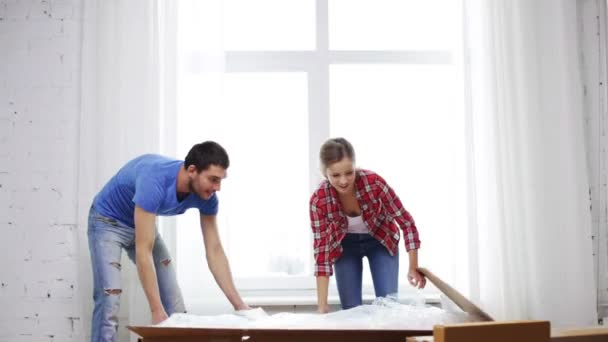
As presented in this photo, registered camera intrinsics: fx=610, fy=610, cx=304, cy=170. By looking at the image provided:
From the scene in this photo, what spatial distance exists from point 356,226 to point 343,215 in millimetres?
91

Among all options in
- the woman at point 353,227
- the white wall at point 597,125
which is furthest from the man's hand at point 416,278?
the white wall at point 597,125

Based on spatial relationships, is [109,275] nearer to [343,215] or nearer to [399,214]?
[343,215]

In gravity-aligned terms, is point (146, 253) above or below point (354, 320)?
above

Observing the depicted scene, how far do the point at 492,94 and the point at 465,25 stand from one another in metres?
0.39

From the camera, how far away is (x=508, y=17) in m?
3.08

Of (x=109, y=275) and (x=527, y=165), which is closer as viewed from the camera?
(x=109, y=275)

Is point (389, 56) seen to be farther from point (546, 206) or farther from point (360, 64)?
point (546, 206)

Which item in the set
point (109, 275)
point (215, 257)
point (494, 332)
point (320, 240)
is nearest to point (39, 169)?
point (109, 275)

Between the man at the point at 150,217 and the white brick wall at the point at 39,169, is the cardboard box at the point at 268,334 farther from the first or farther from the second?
the white brick wall at the point at 39,169

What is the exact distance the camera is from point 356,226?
254 cm

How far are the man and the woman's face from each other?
0.44 meters

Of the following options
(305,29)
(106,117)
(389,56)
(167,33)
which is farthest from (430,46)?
(106,117)

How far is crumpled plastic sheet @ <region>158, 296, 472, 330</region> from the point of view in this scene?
4.78ft

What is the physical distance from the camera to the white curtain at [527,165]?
9.73 feet
